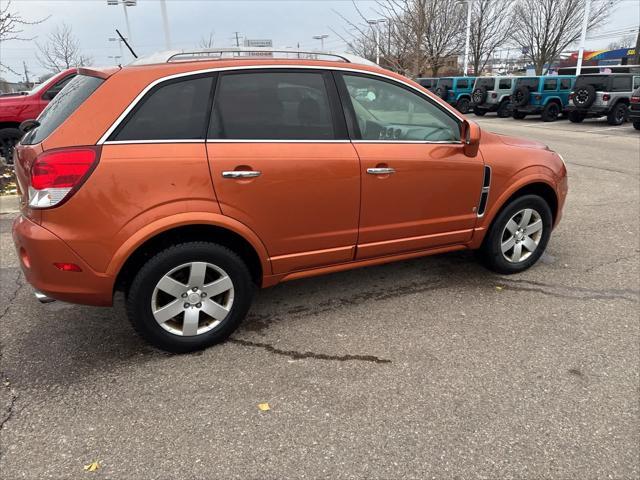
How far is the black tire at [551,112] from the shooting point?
20094 millimetres

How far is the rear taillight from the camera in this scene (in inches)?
100

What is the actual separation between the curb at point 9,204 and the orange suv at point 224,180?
401 centimetres

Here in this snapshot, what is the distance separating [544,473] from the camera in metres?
2.16

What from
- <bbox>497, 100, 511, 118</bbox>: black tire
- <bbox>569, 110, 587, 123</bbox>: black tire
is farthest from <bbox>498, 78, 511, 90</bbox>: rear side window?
<bbox>569, 110, 587, 123</bbox>: black tire

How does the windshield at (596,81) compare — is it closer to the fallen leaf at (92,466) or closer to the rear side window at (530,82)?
the rear side window at (530,82)

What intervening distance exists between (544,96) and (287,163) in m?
20.5

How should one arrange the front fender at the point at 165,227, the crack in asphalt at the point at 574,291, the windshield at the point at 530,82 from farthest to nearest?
1. the windshield at the point at 530,82
2. the crack in asphalt at the point at 574,291
3. the front fender at the point at 165,227

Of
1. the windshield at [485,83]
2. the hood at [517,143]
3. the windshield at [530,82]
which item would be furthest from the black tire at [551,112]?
the hood at [517,143]

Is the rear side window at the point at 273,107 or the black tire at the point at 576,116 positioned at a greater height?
the rear side window at the point at 273,107

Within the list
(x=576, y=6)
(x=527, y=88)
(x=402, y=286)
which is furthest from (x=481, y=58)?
(x=402, y=286)

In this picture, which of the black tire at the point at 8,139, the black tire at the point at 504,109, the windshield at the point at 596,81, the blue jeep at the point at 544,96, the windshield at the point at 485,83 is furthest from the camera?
the windshield at the point at 485,83

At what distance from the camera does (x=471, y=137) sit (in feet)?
11.5

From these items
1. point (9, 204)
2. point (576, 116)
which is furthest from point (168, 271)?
point (576, 116)

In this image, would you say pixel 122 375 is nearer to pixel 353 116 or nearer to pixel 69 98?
pixel 69 98
